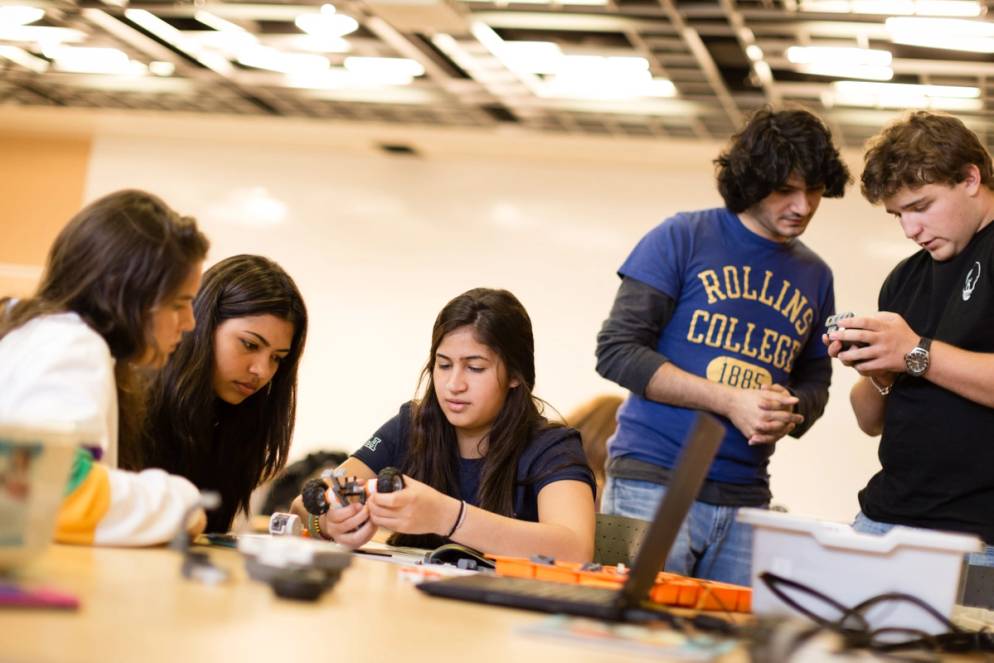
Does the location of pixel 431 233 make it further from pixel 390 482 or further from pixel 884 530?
pixel 390 482

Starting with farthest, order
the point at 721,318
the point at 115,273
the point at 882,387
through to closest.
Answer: the point at 721,318, the point at 882,387, the point at 115,273

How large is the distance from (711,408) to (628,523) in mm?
326

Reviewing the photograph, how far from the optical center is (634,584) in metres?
1.29

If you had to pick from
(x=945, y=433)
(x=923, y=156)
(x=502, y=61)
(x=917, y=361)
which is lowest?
(x=945, y=433)

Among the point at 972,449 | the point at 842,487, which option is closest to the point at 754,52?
the point at 842,487

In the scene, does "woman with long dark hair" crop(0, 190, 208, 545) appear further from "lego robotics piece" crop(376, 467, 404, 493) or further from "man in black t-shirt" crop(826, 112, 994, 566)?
"man in black t-shirt" crop(826, 112, 994, 566)

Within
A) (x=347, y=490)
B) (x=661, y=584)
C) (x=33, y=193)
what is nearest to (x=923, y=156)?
(x=661, y=584)

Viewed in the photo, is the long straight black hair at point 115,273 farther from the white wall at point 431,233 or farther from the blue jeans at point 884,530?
the white wall at point 431,233

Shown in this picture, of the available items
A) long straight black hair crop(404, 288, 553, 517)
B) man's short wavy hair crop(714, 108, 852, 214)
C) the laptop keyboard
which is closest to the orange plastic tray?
the laptop keyboard

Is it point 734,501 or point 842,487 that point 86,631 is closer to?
point 734,501

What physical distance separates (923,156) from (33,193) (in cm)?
646

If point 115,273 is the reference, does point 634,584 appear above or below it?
below

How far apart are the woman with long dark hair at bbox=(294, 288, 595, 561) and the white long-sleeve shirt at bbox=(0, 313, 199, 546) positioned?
555 mm

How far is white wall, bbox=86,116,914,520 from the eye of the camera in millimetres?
6012
